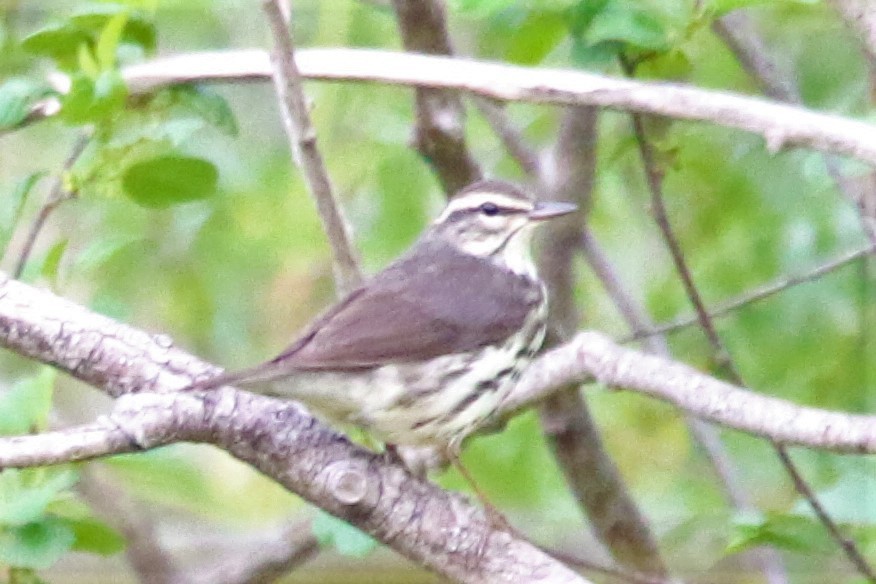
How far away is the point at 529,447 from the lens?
166 inches

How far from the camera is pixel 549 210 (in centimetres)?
344

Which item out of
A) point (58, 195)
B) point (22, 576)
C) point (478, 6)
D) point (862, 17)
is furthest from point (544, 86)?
point (22, 576)

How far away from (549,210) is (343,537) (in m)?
0.95

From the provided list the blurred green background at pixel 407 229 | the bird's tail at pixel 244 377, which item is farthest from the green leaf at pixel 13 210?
the bird's tail at pixel 244 377

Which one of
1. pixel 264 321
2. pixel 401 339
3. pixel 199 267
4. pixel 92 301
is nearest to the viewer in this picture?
pixel 401 339

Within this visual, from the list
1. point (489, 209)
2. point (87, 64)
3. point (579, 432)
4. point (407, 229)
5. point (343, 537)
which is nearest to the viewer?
point (87, 64)

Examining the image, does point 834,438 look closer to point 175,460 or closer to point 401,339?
point 401,339

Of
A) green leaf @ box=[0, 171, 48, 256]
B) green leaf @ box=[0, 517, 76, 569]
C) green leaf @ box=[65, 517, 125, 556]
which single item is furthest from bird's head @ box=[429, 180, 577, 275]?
green leaf @ box=[0, 517, 76, 569]

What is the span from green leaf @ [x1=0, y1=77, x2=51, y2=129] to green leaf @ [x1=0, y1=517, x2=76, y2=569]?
2.55ft

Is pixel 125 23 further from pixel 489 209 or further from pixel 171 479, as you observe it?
pixel 171 479

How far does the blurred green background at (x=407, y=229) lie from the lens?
9.61 ft

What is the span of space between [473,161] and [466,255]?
0.24 meters

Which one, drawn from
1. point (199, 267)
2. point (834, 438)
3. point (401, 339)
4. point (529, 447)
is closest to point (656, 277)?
point (529, 447)

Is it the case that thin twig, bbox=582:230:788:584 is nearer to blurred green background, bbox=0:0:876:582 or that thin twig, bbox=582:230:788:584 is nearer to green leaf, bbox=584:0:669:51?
blurred green background, bbox=0:0:876:582
